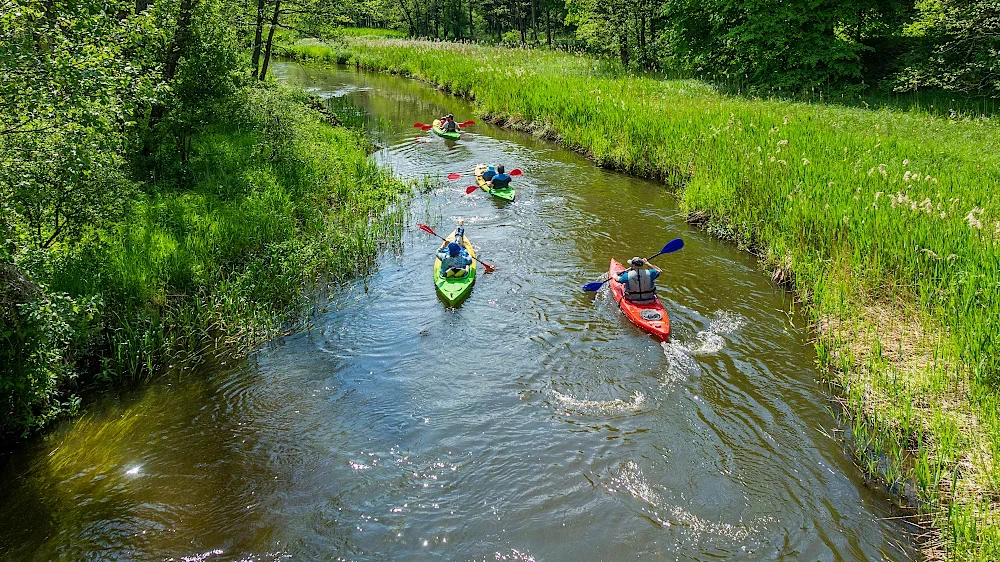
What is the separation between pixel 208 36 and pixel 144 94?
494cm

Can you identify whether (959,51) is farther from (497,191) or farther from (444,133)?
(444,133)

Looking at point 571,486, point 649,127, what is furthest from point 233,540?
point 649,127

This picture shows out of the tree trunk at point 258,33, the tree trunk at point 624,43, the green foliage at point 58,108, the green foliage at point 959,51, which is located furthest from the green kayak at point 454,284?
the tree trunk at point 624,43

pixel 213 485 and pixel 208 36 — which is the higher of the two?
pixel 208 36

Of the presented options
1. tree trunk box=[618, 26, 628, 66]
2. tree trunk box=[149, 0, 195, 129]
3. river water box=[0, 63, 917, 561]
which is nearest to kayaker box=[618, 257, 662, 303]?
river water box=[0, 63, 917, 561]

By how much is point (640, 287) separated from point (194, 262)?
6.37 metres

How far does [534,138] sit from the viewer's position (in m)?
19.1

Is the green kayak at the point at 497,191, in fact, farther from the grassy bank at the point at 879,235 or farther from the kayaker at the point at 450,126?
the kayaker at the point at 450,126

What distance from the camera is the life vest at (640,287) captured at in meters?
8.36

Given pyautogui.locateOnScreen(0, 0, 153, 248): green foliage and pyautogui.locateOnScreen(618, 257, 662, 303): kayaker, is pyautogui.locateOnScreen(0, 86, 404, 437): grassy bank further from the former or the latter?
pyautogui.locateOnScreen(618, 257, 662, 303): kayaker

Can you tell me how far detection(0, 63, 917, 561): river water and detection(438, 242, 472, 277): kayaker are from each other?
462mm

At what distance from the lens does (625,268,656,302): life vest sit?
8.36m

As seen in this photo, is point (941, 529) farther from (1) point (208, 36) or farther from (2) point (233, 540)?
(1) point (208, 36)

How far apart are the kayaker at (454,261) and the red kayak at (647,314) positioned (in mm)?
2498
